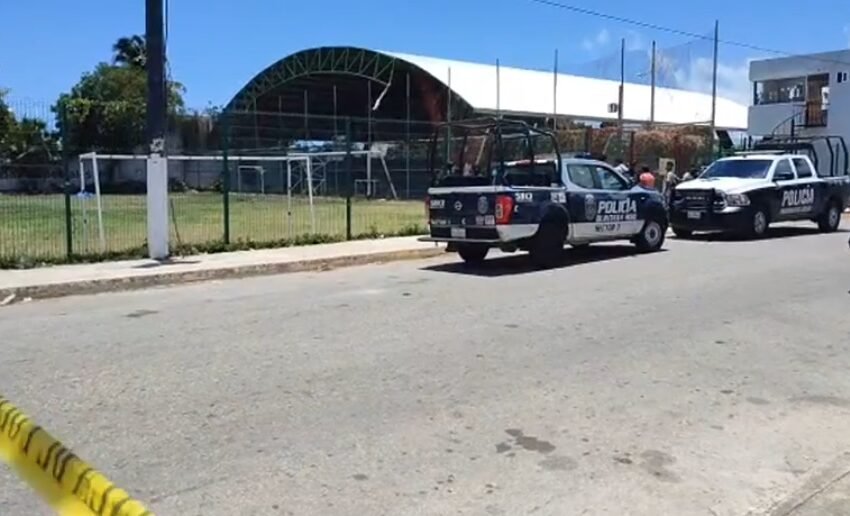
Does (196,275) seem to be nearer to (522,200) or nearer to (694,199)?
(522,200)

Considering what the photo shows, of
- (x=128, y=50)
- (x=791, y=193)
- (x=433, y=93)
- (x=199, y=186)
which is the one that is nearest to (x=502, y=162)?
(x=791, y=193)

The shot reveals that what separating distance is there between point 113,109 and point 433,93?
17543mm

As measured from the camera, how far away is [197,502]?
424 centimetres

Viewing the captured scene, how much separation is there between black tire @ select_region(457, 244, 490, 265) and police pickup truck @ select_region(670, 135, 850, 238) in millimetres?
6270

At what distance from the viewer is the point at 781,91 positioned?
4400cm

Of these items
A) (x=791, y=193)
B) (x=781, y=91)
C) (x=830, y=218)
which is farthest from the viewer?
(x=781, y=91)

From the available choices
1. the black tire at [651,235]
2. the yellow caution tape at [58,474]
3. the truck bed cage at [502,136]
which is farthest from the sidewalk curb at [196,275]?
the yellow caution tape at [58,474]

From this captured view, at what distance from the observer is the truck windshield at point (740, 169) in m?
19.5

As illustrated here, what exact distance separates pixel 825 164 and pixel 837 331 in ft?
109

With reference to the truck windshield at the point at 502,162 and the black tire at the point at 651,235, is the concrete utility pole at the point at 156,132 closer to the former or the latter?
the truck windshield at the point at 502,162

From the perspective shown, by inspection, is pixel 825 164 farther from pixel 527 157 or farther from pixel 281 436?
pixel 281 436

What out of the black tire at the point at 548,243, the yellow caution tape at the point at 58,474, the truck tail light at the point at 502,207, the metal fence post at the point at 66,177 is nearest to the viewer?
the yellow caution tape at the point at 58,474

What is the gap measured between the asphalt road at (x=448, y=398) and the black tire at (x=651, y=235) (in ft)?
16.5

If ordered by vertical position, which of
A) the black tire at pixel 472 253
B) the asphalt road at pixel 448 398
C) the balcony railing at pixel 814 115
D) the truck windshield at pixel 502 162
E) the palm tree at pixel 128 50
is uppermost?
the palm tree at pixel 128 50
